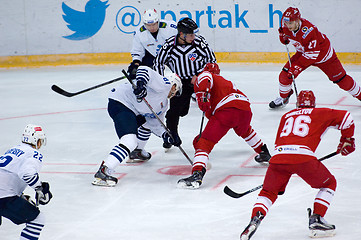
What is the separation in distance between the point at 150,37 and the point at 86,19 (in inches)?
128

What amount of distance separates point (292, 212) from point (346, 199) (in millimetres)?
440

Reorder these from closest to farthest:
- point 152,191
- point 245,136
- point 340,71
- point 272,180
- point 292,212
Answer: point 272,180 < point 292,212 < point 152,191 < point 245,136 < point 340,71

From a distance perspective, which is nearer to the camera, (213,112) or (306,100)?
(306,100)

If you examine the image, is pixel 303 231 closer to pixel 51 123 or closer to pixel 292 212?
pixel 292 212

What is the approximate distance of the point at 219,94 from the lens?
477cm

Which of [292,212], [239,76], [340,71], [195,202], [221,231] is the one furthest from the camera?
[239,76]

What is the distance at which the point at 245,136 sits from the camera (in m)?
5.03

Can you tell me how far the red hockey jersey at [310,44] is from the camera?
6.65m

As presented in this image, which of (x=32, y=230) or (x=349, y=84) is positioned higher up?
(x=32, y=230)

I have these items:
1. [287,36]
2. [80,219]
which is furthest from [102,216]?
[287,36]

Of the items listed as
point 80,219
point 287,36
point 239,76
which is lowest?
point 239,76

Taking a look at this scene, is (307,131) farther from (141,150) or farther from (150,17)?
(150,17)

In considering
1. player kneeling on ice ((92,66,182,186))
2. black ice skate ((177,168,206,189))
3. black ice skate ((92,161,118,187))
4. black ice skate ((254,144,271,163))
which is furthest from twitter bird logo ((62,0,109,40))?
black ice skate ((177,168,206,189))

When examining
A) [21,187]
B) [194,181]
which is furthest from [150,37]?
[21,187]
